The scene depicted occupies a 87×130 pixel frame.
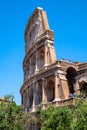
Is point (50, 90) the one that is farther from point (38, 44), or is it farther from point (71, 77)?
point (38, 44)

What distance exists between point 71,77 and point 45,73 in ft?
12.5

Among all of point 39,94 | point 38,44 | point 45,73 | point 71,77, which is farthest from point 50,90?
point 38,44

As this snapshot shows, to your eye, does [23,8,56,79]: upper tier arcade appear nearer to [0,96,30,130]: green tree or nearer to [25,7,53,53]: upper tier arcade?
[25,7,53,53]: upper tier arcade

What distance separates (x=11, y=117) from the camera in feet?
141

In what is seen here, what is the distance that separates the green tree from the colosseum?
20.1ft

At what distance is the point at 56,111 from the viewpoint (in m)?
36.2

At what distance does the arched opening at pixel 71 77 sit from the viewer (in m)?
51.6

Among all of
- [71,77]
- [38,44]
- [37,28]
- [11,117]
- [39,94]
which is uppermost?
[37,28]

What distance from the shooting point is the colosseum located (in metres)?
49.5

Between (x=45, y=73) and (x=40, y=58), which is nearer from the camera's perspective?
(x=45, y=73)

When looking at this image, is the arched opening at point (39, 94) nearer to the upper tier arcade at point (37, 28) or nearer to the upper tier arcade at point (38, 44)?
the upper tier arcade at point (38, 44)

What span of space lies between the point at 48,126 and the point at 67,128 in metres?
2.04

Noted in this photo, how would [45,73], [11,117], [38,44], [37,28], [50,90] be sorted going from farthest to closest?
Answer: [37,28], [38,44], [50,90], [45,73], [11,117]

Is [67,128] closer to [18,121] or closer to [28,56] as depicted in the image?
[18,121]
